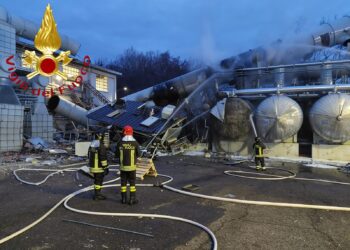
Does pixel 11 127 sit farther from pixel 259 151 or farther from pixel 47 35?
pixel 259 151

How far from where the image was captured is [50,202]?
6.99m

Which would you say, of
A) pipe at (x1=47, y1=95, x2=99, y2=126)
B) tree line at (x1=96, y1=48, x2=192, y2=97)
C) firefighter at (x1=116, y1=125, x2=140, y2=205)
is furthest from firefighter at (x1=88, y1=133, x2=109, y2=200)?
tree line at (x1=96, y1=48, x2=192, y2=97)

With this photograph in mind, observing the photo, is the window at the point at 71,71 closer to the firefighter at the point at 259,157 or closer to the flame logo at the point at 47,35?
the flame logo at the point at 47,35

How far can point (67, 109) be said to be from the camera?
1975cm

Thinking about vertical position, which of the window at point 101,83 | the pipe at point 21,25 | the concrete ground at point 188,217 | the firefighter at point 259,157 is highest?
the pipe at point 21,25

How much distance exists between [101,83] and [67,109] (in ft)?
39.6

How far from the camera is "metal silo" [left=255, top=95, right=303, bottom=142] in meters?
14.9

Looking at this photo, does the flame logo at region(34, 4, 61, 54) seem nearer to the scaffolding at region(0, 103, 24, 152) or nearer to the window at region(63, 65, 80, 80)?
the scaffolding at region(0, 103, 24, 152)

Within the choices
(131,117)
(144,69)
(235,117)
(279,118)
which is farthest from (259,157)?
(144,69)

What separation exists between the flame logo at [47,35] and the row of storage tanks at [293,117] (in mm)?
9051

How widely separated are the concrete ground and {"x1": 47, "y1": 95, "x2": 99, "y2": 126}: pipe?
10256 mm

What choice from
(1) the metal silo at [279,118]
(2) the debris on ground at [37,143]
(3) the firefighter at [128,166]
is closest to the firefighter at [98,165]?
(3) the firefighter at [128,166]

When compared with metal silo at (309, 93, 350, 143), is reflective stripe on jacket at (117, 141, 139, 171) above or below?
below

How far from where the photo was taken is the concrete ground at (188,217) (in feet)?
15.6
